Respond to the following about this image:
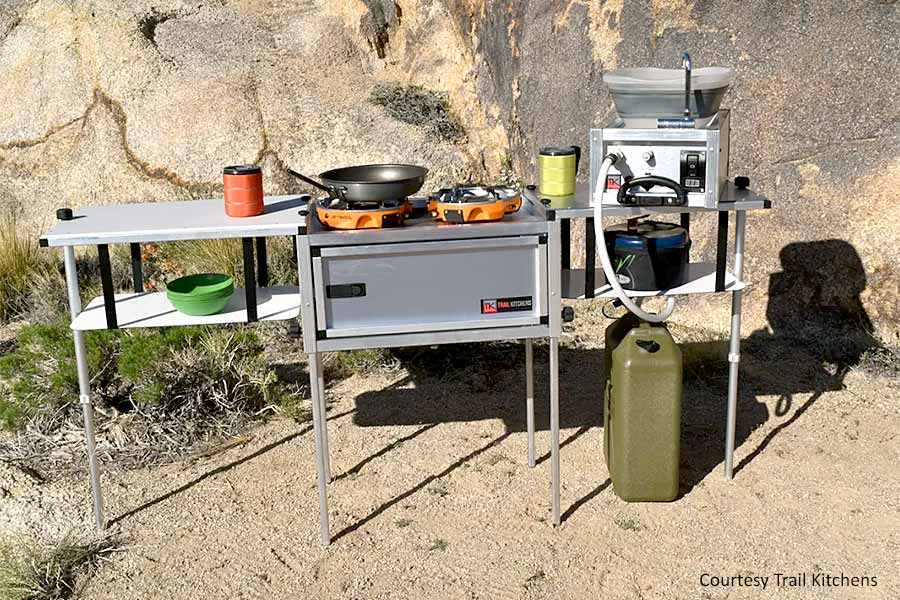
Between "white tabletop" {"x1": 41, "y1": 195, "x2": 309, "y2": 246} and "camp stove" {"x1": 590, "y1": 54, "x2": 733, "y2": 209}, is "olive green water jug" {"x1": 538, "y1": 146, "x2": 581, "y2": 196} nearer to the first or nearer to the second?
"camp stove" {"x1": 590, "y1": 54, "x2": 733, "y2": 209}

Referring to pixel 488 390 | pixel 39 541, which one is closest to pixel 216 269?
pixel 488 390

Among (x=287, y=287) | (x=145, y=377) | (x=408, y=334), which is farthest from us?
(x=145, y=377)

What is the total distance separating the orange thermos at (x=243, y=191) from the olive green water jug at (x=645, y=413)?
179 cm

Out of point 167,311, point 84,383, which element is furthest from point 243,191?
point 84,383

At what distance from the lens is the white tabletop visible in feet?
14.3

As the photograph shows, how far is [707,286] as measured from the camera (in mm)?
4867

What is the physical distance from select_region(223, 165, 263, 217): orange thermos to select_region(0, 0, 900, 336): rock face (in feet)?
12.3

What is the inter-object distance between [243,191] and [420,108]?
555 cm

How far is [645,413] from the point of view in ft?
15.7

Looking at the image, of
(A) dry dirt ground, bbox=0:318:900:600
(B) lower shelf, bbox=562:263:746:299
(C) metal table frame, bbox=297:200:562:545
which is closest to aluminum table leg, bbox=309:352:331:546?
(C) metal table frame, bbox=297:200:562:545

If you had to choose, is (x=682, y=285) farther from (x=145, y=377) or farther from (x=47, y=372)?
(x=47, y=372)

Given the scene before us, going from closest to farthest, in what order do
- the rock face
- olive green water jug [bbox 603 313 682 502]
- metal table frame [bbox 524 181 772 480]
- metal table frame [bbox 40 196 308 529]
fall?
metal table frame [bbox 40 196 308 529], metal table frame [bbox 524 181 772 480], olive green water jug [bbox 603 313 682 502], the rock face

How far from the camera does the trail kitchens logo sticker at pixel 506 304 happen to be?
4.43 meters

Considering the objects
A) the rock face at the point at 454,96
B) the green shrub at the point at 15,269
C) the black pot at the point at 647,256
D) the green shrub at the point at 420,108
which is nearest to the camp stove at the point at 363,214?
the black pot at the point at 647,256
